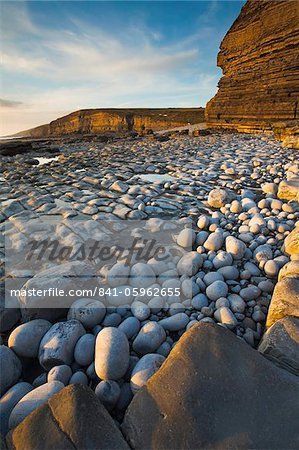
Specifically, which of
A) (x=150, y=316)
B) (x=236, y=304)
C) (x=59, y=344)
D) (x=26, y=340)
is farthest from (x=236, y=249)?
(x=26, y=340)

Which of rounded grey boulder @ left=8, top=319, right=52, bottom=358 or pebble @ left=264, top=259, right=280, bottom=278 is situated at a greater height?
rounded grey boulder @ left=8, top=319, right=52, bottom=358

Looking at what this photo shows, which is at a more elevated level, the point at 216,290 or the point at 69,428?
the point at 69,428

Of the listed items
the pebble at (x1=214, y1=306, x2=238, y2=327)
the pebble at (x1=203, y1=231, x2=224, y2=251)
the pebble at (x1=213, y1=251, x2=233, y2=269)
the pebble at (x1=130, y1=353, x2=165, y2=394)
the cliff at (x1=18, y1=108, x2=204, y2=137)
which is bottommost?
the pebble at (x1=214, y1=306, x2=238, y2=327)

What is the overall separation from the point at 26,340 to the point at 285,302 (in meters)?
1.66

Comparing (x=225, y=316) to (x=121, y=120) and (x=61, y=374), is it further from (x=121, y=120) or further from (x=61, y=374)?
(x=121, y=120)

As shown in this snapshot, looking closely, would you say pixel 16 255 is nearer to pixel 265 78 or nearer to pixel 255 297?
pixel 255 297

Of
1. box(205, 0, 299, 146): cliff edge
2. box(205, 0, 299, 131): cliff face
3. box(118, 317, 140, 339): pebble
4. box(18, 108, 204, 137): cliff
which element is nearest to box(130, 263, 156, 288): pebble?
box(118, 317, 140, 339): pebble

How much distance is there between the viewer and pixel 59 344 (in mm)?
1573

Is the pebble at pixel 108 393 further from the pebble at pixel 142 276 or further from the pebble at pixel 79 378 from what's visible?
the pebble at pixel 142 276

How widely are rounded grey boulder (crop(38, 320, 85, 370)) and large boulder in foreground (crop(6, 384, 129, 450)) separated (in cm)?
40

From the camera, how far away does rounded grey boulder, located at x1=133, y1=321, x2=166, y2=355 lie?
164 centimetres

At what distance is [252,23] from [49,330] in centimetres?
2042

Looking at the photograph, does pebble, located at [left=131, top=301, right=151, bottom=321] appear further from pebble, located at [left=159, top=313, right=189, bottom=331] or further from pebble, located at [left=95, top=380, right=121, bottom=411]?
pebble, located at [left=95, top=380, right=121, bottom=411]

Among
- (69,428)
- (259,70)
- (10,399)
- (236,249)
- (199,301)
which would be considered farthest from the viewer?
(259,70)
